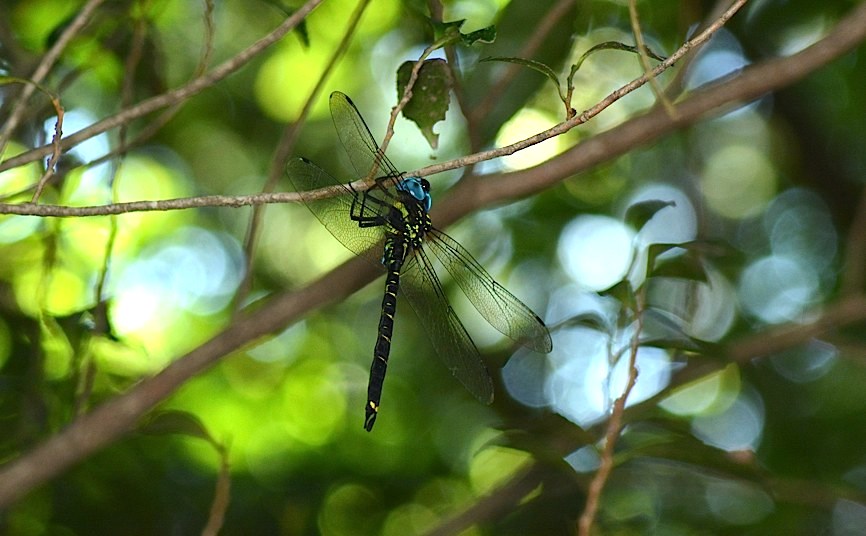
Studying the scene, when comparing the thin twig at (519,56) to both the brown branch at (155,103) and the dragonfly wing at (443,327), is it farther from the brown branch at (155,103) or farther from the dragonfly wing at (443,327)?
the brown branch at (155,103)

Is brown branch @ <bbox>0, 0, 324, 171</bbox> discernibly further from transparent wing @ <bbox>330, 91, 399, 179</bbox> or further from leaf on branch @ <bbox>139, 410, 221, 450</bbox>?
leaf on branch @ <bbox>139, 410, 221, 450</bbox>

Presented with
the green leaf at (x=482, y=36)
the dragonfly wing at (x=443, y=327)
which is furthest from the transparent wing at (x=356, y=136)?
the green leaf at (x=482, y=36)

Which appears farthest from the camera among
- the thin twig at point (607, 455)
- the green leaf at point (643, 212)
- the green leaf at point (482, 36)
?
the green leaf at point (643, 212)

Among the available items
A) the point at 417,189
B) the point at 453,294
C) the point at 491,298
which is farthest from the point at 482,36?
the point at 453,294

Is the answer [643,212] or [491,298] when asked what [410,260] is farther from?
[643,212]

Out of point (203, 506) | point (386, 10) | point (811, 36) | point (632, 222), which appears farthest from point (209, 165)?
point (811, 36)

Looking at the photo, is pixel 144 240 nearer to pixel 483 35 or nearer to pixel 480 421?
pixel 480 421
